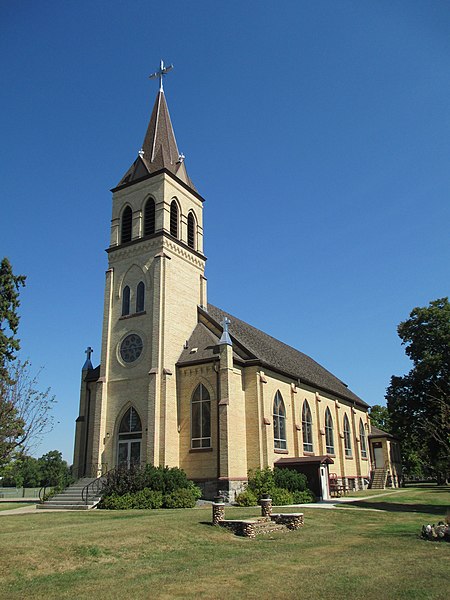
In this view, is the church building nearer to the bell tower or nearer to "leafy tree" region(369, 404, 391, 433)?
the bell tower

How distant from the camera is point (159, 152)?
122 ft

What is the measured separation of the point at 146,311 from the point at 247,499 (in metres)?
12.5

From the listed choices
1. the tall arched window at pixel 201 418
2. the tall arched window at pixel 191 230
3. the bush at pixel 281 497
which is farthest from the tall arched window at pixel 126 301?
the bush at pixel 281 497

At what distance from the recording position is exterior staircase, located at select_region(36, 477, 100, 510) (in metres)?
25.9

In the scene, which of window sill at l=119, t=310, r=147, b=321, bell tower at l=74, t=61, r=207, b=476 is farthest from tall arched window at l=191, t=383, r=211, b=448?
window sill at l=119, t=310, r=147, b=321

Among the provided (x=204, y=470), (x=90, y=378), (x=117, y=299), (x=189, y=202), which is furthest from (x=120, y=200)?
(x=204, y=470)

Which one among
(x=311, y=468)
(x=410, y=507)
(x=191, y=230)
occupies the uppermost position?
(x=191, y=230)

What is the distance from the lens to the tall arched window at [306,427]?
36156 millimetres

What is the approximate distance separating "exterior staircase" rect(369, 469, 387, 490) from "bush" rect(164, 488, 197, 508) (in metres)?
26.5

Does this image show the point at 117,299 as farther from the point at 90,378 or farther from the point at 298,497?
the point at 298,497

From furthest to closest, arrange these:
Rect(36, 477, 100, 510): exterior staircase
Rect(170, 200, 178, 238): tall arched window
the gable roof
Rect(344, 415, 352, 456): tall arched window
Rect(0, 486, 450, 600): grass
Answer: Rect(344, 415, 352, 456): tall arched window, Rect(170, 200, 178, 238): tall arched window, the gable roof, Rect(36, 477, 100, 510): exterior staircase, Rect(0, 486, 450, 600): grass

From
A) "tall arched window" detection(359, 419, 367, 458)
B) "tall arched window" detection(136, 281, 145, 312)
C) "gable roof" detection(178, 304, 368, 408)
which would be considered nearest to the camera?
"gable roof" detection(178, 304, 368, 408)

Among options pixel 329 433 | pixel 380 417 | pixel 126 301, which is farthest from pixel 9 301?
pixel 380 417

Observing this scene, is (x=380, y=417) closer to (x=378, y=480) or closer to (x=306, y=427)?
(x=378, y=480)
